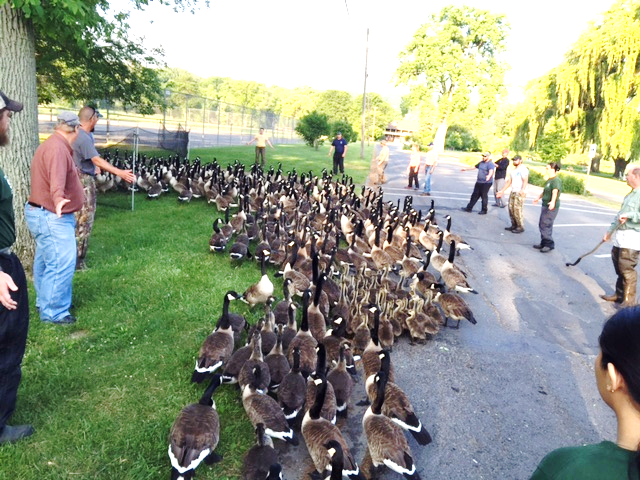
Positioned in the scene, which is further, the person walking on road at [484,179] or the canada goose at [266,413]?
the person walking on road at [484,179]

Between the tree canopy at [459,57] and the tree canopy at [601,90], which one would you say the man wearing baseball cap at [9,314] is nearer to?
the tree canopy at [601,90]

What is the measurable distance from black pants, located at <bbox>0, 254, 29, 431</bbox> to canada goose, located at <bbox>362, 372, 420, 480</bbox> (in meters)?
3.19

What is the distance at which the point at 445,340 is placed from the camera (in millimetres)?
7184

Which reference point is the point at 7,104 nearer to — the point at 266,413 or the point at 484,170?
the point at 266,413

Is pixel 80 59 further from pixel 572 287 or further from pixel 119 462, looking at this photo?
pixel 572 287

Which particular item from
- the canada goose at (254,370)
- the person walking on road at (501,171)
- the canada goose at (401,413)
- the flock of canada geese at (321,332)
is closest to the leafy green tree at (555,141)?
the person walking on road at (501,171)

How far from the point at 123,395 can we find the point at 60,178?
2.77 meters

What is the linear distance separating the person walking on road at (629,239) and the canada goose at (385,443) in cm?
611

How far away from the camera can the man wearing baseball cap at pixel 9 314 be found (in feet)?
12.3

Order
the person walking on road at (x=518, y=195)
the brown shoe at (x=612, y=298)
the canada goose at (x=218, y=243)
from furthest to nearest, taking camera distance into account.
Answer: the person walking on road at (x=518, y=195) < the canada goose at (x=218, y=243) < the brown shoe at (x=612, y=298)

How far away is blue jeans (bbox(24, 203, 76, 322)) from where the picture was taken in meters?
5.90

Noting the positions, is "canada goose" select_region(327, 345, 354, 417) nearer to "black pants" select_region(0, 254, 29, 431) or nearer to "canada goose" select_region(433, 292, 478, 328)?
"canada goose" select_region(433, 292, 478, 328)

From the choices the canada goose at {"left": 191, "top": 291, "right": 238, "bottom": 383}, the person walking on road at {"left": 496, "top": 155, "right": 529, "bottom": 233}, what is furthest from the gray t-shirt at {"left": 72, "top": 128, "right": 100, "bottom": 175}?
the person walking on road at {"left": 496, "top": 155, "right": 529, "bottom": 233}

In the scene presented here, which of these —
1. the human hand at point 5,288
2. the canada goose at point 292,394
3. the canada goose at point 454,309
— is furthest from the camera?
the canada goose at point 454,309
